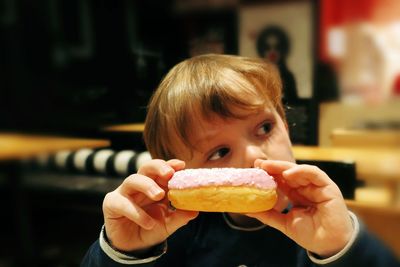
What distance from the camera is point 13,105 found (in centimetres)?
68

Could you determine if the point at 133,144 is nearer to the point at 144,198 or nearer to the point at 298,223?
the point at 144,198

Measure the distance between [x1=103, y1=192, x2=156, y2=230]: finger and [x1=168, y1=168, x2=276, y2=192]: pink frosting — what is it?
8 cm

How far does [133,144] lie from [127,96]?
0.31ft

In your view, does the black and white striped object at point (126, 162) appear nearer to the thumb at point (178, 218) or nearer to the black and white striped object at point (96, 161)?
the black and white striped object at point (96, 161)

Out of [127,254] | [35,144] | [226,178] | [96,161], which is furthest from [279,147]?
[35,144]

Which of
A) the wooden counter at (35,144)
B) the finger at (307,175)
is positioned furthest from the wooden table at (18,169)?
the finger at (307,175)

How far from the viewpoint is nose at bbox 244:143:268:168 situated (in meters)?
0.48

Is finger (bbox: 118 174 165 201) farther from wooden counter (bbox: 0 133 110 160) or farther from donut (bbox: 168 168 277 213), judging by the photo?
wooden counter (bbox: 0 133 110 160)

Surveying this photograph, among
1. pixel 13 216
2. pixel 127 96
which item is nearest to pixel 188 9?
pixel 127 96

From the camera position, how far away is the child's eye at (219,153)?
19.9 inches

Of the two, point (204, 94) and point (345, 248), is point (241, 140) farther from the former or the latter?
point (345, 248)

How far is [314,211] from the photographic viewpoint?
440mm

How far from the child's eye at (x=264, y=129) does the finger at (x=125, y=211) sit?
19 centimetres

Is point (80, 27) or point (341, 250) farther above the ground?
point (80, 27)
